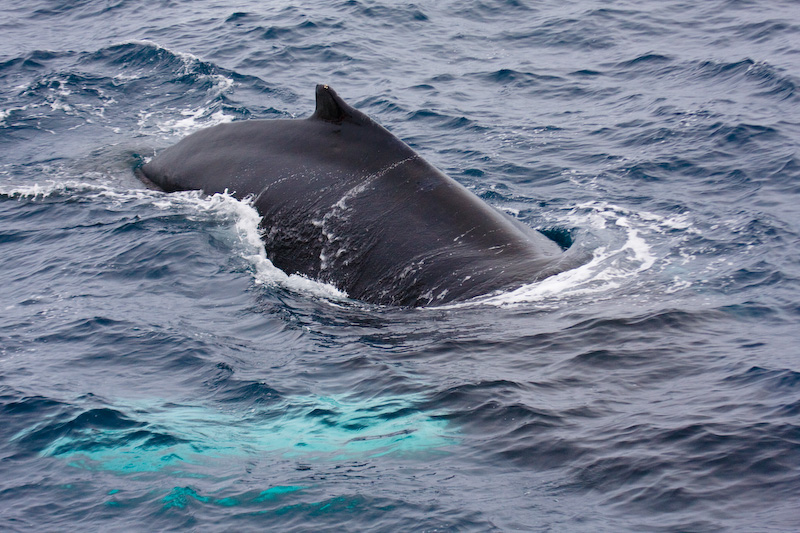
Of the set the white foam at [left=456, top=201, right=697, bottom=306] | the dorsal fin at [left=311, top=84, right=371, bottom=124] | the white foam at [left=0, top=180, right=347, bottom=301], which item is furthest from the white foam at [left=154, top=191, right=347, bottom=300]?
the white foam at [left=456, top=201, right=697, bottom=306]

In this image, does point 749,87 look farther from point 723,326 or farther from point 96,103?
point 96,103

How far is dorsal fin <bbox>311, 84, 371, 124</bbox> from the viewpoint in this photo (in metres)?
12.0

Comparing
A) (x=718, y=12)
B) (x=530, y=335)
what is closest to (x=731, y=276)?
(x=530, y=335)

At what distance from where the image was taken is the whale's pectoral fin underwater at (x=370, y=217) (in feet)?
35.8

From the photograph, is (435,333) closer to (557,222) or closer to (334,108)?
(334,108)

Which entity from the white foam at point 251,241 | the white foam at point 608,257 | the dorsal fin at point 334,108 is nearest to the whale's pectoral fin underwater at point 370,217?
the dorsal fin at point 334,108

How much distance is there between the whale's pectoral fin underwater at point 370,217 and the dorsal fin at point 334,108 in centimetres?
2

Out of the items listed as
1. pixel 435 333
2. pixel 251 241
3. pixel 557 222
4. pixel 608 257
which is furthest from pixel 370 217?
pixel 557 222

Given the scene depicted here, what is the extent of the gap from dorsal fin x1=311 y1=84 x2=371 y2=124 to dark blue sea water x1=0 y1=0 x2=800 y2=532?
2.18 metres

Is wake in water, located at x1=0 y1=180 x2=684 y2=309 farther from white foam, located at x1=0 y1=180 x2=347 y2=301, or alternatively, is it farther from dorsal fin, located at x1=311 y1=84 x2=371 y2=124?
dorsal fin, located at x1=311 y1=84 x2=371 y2=124

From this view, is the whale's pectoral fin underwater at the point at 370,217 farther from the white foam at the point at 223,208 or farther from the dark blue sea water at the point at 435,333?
the dark blue sea water at the point at 435,333

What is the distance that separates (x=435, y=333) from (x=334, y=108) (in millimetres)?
4075

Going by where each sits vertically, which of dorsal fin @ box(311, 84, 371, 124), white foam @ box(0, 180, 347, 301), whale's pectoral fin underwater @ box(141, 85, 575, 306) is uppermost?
dorsal fin @ box(311, 84, 371, 124)

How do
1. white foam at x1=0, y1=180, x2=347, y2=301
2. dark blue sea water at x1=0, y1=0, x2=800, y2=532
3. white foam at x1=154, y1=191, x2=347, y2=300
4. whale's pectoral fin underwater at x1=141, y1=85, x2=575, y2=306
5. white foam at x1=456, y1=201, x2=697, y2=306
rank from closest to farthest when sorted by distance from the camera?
dark blue sea water at x1=0, y1=0, x2=800, y2=532, white foam at x1=456, y1=201, x2=697, y2=306, whale's pectoral fin underwater at x1=141, y1=85, x2=575, y2=306, white foam at x1=154, y1=191, x2=347, y2=300, white foam at x1=0, y1=180, x2=347, y2=301
